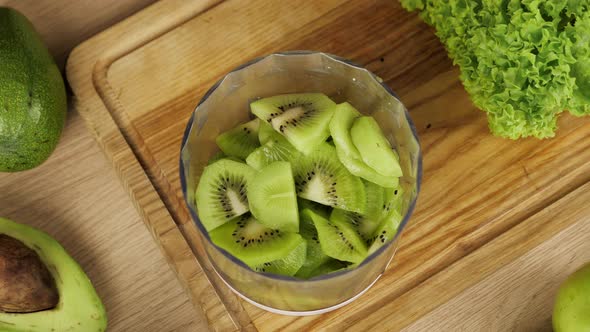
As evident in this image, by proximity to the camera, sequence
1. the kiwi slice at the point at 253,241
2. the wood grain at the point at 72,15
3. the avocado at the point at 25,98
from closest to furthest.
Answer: the kiwi slice at the point at 253,241 < the avocado at the point at 25,98 < the wood grain at the point at 72,15

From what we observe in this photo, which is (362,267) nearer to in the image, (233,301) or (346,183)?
(346,183)

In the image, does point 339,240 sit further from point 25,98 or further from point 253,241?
point 25,98

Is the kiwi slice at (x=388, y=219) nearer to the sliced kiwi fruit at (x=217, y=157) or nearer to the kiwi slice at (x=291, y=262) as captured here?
the kiwi slice at (x=291, y=262)

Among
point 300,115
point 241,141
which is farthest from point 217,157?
point 300,115

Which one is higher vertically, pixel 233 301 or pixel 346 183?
pixel 346 183

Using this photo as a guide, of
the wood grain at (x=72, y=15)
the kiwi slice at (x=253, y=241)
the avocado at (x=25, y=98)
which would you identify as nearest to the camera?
the kiwi slice at (x=253, y=241)

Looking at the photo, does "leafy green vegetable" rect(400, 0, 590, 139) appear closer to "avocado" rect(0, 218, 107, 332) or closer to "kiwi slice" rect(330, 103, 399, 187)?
"kiwi slice" rect(330, 103, 399, 187)

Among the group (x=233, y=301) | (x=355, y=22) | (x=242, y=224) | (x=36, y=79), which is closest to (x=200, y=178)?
(x=242, y=224)

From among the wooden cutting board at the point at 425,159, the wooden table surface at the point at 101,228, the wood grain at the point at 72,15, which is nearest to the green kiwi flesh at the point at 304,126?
the wooden cutting board at the point at 425,159

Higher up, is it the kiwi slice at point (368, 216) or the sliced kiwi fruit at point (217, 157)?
the sliced kiwi fruit at point (217, 157)
